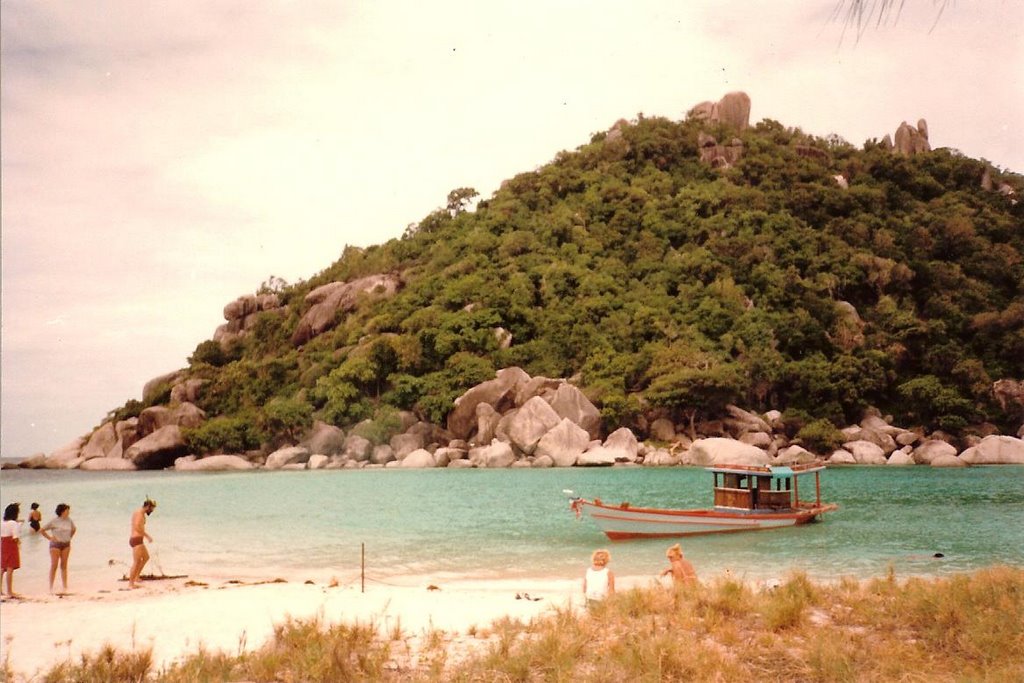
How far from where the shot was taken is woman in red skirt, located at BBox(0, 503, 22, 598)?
39.5ft

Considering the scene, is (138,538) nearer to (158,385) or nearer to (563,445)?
(563,445)

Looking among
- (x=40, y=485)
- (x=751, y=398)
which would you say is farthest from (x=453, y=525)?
(x=751, y=398)

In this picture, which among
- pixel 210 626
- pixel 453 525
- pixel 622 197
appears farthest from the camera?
pixel 622 197

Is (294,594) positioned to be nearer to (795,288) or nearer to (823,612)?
(823,612)

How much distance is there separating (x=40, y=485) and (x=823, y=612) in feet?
168

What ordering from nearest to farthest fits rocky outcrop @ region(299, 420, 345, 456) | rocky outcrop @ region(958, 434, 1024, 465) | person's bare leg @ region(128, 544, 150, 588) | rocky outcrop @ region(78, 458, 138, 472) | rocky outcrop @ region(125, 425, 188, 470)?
1. person's bare leg @ region(128, 544, 150, 588)
2. rocky outcrop @ region(958, 434, 1024, 465)
3. rocky outcrop @ region(299, 420, 345, 456)
4. rocky outcrop @ region(78, 458, 138, 472)
5. rocky outcrop @ region(125, 425, 188, 470)

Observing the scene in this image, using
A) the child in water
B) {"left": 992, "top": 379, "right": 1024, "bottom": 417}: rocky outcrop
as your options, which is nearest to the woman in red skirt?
the child in water

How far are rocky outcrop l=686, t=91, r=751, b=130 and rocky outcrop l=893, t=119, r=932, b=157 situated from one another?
18787 millimetres

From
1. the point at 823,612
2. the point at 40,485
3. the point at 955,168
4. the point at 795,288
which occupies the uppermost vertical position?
the point at 955,168

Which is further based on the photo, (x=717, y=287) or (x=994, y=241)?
(x=717, y=287)

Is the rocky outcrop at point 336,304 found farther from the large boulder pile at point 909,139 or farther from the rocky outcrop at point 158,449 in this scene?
the large boulder pile at point 909,139

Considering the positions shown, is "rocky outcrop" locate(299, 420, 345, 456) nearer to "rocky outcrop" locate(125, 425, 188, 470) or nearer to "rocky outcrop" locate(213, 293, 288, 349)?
"rocky outcrop" locate(125, 425, 188, 470)

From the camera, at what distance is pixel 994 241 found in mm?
46969

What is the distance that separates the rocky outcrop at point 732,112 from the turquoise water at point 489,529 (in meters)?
63.2
